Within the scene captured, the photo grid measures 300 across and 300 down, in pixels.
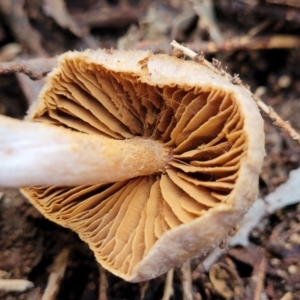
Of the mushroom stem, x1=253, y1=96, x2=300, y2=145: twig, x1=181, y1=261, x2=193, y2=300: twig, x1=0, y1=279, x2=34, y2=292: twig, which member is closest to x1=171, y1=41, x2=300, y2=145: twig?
x1=253, y1=96, x2=300, y2=145: twig

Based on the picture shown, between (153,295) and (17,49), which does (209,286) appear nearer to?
(153,295)

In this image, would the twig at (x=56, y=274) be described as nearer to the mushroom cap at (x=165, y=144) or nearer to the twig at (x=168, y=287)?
the mushroom cap at (x=165, y=144)

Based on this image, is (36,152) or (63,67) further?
(63,67)

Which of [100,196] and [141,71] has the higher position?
[141,71]

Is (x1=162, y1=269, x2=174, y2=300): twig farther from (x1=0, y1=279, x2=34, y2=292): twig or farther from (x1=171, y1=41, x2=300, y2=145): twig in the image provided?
(x1=171, y1=41, x2=300, y2=145): twig

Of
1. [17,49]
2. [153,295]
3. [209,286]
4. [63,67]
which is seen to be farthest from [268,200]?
[17,49]

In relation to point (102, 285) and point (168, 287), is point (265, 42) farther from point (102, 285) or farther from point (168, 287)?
point (102, 285)

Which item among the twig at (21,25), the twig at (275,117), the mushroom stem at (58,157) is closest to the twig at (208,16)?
the twig at (275,117)
